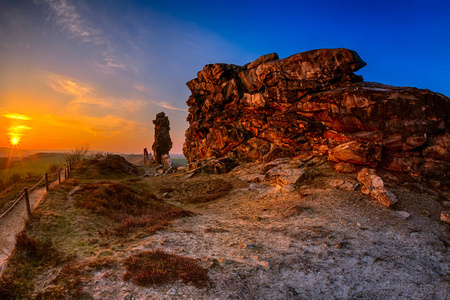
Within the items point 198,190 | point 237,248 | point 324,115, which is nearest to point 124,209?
point 237,248

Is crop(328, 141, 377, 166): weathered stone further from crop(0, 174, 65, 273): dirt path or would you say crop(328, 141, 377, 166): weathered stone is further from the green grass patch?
the green grass patch

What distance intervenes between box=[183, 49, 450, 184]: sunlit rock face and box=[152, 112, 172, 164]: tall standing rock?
3738 cm

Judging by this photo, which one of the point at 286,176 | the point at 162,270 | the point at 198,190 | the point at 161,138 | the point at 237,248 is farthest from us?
the point at 161,138

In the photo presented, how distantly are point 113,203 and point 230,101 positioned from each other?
36148 mm

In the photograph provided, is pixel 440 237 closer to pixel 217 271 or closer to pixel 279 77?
pixel 217 271

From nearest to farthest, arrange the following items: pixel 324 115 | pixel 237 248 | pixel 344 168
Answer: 1. pixel 237 248
2. pixel 344 168
3. pixel 324 115

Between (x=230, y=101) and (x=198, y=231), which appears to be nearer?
(x=198, y=231)

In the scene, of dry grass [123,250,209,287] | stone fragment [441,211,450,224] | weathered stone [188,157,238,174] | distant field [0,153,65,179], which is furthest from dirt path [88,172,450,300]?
distant field [0,153,65,179]

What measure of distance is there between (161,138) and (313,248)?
80.1m

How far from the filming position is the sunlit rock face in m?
23.6

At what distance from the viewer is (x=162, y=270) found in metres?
8.44

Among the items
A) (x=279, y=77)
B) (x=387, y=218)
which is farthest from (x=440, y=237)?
(x=279, y=77)

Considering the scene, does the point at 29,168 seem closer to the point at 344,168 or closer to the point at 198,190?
the point at 198,190

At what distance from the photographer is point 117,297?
7117 millimetres
